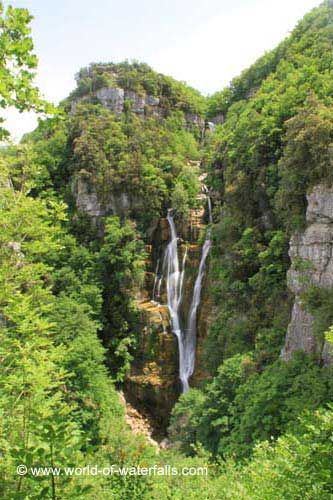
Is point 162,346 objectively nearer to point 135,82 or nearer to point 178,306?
point 178,306

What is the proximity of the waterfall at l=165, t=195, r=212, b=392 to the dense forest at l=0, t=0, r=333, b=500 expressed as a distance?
0.29 meters

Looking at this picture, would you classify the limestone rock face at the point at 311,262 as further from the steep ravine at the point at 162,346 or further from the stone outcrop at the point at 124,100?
the stone outcrop at the point at 124,100

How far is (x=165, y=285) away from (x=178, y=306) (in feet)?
5.29

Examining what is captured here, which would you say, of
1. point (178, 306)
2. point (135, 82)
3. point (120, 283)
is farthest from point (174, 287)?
point (135, 82)

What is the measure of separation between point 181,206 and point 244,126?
5643mm

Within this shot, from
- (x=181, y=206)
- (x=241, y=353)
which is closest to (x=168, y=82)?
(x=181, y=206)

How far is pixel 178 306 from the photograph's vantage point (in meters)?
18.2

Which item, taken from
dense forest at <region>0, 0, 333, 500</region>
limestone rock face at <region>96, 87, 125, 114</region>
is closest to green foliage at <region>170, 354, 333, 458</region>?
dense forest at <region>0, 0, 333, 500</region>

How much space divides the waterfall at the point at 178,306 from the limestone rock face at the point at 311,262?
7010mm

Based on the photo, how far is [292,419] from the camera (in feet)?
26.7

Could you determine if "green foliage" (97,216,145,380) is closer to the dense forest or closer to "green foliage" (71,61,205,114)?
the dense forest

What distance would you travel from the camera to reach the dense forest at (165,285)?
11.6 ft

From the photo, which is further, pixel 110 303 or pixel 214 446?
pixel 110 303

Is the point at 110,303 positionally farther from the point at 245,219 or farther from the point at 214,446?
the point at 214,446
